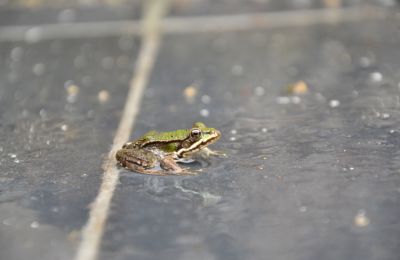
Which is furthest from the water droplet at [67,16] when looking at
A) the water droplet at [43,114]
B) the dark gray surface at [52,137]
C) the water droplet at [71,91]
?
the water droplet at [43,114]

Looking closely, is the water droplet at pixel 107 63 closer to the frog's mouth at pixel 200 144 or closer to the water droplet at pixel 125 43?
the water droplet at pixel 125 43

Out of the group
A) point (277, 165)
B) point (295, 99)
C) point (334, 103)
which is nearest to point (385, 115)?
point (334, 103)

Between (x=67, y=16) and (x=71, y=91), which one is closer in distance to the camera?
(x=71, y=91)

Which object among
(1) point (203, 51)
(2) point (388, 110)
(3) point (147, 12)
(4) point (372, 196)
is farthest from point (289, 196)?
(3) point (147, 12)

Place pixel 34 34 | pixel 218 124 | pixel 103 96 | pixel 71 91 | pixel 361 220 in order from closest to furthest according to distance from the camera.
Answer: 1. pixel 361 220
2. pixel 218 124
3. pixel 103 96
4. pixel 71 91
5. pixel 34 34

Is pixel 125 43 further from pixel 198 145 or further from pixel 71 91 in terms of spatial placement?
pixel 198 145

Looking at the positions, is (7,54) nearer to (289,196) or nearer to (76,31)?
(76,31)
